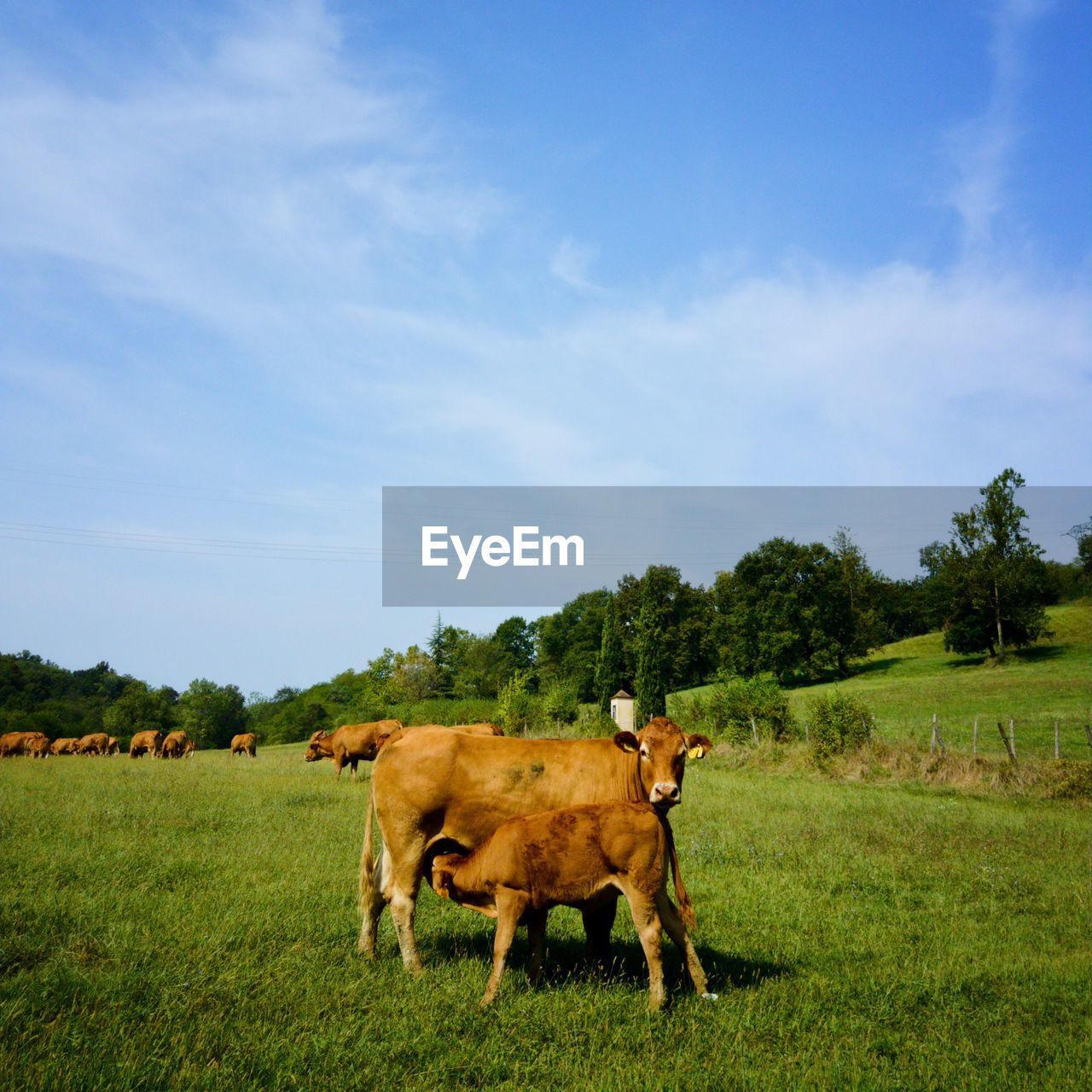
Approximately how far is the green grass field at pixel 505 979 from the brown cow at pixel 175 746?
2669cm

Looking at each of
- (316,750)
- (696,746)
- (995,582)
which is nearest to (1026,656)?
(995,582)

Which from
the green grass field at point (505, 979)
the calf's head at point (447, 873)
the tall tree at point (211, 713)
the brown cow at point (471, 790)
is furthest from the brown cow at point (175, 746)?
the tall tree at point (211, 713)

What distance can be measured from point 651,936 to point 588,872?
663 millimetres

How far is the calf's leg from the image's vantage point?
6246 mm

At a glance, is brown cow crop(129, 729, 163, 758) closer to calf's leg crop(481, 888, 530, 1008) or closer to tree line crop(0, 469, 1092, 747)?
tree line crop(0, 469, 1092, 747)

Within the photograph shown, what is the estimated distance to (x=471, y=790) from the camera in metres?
7.44

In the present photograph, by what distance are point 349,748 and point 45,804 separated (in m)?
11.9

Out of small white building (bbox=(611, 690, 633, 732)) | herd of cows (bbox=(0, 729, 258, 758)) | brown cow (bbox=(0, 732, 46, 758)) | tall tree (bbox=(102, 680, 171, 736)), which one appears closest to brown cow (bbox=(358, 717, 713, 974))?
small white building (bbox=(611, 690, 633, 732))

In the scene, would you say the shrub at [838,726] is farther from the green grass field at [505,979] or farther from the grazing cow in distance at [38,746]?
the grazing cow in distance at [38,746]

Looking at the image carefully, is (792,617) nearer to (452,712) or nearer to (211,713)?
(452,712)

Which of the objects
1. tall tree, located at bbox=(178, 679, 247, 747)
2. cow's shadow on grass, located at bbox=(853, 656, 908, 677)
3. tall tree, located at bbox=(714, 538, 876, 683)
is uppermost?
tall tree, located at bbox=(714, 538, 876, 683)

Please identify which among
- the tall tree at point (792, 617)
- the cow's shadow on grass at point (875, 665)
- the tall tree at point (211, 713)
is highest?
the tall tree at point (792, 617)

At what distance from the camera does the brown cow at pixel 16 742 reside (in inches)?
1499

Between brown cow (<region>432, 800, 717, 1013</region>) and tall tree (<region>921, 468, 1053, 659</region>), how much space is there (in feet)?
203
